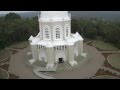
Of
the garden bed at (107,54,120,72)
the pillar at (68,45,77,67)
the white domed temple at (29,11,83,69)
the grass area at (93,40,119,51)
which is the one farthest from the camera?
the grass area at (93,40,119,51)

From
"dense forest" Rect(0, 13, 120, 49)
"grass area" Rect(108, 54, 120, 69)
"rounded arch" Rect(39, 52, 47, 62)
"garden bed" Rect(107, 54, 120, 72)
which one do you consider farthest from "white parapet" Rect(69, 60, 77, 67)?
"dense forest" Rect(0, 13, 120, 49)

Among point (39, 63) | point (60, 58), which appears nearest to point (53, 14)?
point (60, 58)

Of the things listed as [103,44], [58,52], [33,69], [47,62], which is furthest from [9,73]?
[103,44]

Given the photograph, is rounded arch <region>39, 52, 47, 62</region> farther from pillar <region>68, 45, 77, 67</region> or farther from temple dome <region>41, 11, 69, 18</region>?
temple dome <region>41, 11, 69, 18</region>

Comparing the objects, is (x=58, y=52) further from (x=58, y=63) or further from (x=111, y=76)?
(x=111, y=76)

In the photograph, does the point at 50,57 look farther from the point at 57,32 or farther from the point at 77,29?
the point at 77,29

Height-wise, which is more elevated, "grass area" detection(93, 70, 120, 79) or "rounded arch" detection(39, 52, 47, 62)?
"rounded arch" detection(39, 52, 47, 62)
